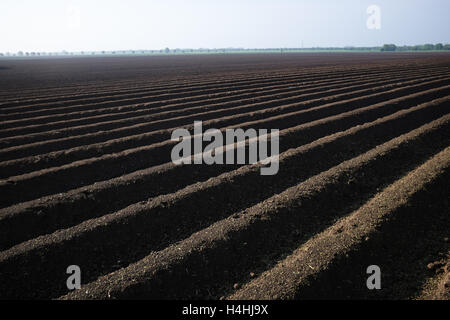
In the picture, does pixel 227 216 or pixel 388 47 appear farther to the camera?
pixel 388 47

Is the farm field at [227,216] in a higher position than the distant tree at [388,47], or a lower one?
lower

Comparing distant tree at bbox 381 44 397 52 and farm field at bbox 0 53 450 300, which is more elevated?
distant tree at bbox 381 44 397 52

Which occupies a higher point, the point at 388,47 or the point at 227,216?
the point at 388,47

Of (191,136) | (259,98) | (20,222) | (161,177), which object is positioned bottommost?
(20,222)

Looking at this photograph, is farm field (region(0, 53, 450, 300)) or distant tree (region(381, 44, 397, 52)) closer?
farm field (region(0, 53, 450, 300))

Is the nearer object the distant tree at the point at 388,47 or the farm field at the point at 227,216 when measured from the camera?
the farm field at the point at 227,216

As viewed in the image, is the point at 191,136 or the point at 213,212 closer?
the point at 213,212

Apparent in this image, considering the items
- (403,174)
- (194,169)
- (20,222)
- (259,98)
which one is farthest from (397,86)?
(20,222)

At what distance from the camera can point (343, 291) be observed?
310 centimetres

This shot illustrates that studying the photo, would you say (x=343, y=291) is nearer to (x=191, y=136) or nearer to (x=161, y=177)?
(x=161, y=177)

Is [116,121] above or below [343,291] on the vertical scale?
above
